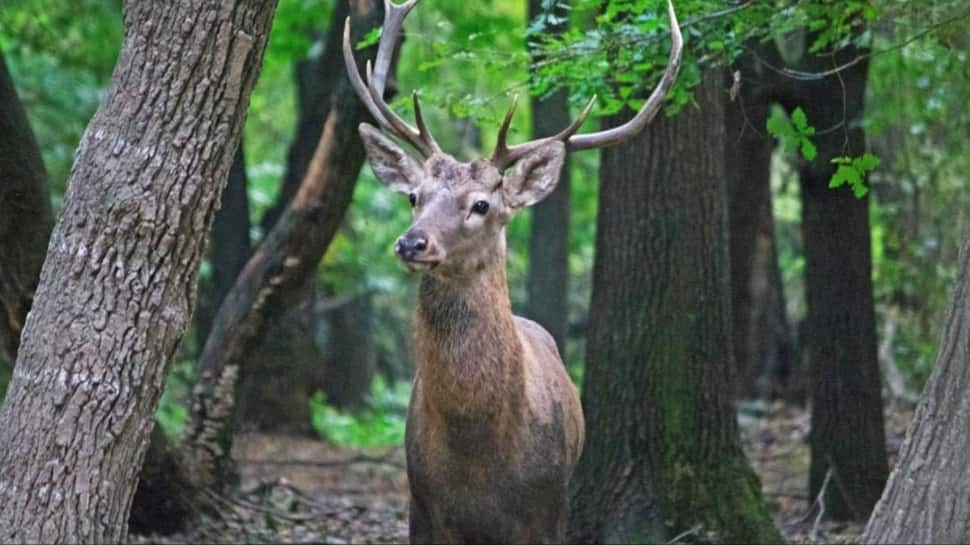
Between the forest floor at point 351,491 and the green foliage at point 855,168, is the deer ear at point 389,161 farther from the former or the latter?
the forest floor at point 351,491

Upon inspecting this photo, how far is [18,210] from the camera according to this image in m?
9.82

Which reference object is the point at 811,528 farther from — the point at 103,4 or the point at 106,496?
the point at 103,4

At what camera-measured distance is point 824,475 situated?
12.3 m

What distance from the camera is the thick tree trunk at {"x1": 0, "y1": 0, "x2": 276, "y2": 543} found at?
6953 millimetres

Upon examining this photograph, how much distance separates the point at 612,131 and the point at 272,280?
3818mm

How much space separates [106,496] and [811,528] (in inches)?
247

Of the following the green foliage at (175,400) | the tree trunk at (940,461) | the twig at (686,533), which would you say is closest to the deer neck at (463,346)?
the tree trunk at (940,461)

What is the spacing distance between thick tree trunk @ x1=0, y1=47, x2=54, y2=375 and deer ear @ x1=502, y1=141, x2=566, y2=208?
2.79 metres

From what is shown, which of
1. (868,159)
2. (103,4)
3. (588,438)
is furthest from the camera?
(103,4)

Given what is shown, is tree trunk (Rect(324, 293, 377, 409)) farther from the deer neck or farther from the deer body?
the deer neck

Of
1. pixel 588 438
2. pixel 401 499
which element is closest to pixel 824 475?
pixel 588 438

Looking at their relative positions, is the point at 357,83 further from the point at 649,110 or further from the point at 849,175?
the point at 849,175

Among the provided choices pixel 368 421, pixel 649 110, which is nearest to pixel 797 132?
pixel 649 110

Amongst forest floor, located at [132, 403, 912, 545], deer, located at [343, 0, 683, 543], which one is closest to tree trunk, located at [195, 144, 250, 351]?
forest floor, located at [132, 403, 912, 545]
